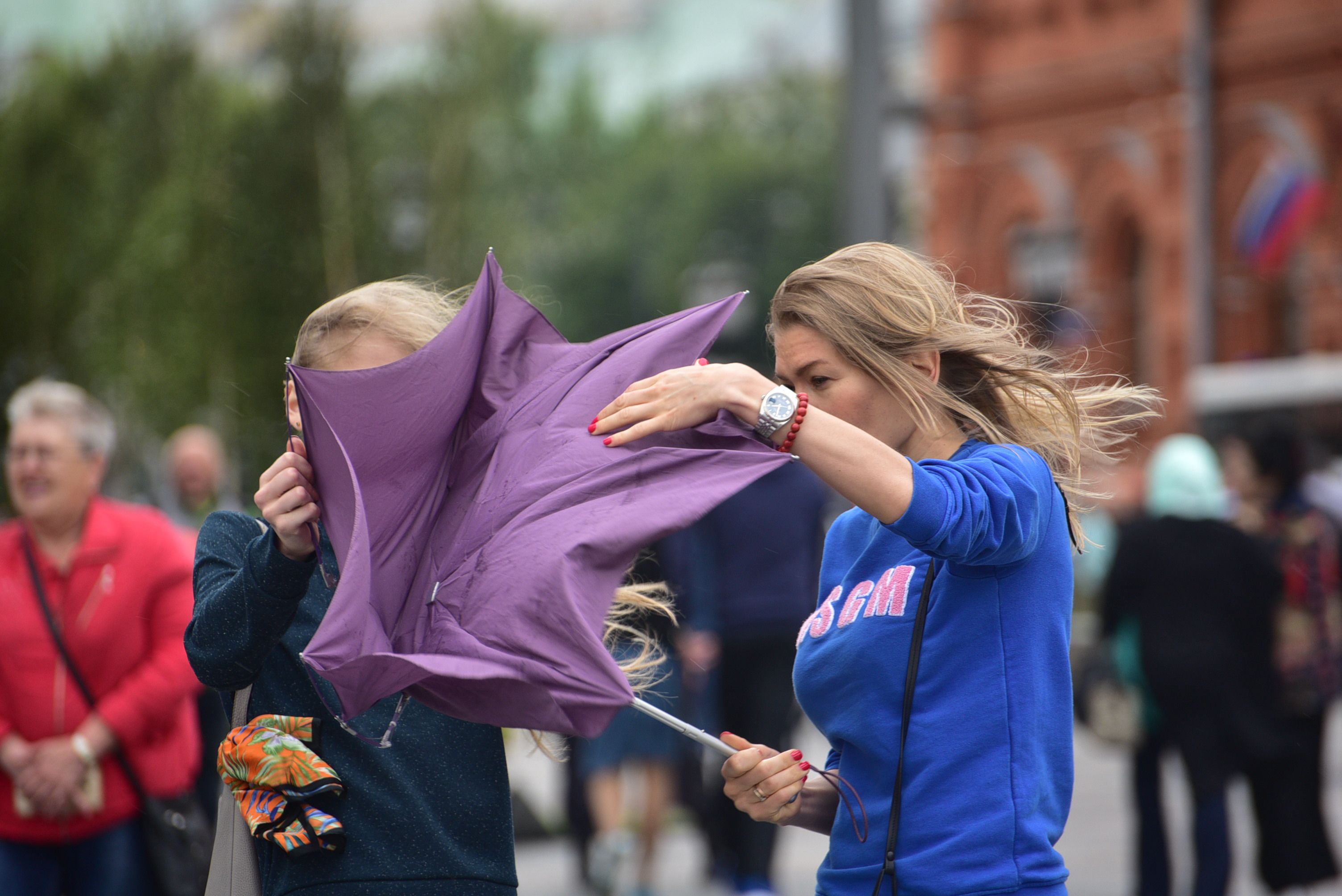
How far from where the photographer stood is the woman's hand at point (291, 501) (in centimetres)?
236

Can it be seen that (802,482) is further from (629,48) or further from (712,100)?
(629,48)

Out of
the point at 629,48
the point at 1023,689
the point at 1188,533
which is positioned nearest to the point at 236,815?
the point at 1023,689

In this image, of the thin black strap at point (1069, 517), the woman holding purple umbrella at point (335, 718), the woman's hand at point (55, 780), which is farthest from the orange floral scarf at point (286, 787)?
the woman's hand at point (55, 780)

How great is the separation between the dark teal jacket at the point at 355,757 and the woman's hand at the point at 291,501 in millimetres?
41

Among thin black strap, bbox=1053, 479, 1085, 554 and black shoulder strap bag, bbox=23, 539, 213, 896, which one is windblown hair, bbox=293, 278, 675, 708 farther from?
black shoulder strap bag, bbox=23, 539, 213, 896

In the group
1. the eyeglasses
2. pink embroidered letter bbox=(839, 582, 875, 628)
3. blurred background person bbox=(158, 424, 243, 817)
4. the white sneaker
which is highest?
pink embroidered letter bbox=(839, 582, 875, 628)

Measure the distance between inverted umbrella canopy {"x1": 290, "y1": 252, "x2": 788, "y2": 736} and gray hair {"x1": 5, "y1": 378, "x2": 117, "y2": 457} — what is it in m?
2.62

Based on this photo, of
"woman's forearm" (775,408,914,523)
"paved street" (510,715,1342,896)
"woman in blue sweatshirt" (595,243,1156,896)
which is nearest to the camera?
"woman's forearm" (775,408,914,523)

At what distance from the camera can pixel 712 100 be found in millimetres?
62312

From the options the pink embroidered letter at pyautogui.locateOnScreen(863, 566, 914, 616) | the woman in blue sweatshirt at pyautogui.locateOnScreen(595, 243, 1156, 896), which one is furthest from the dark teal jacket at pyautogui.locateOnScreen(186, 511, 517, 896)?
the pink embroidered letter at pyautogui.locateOnScreen(863, 566, 914, 616)

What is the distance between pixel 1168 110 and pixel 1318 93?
2651 millimetres

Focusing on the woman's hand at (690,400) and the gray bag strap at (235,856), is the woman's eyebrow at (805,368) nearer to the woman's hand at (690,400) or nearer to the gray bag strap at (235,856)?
the woman's hand at (690,400)

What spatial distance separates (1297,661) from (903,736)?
503cm

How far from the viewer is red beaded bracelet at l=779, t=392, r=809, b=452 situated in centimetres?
223
